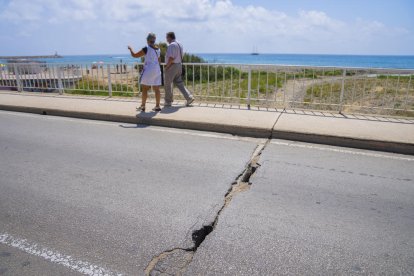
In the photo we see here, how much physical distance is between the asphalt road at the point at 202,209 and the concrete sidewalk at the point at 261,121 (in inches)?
14.7

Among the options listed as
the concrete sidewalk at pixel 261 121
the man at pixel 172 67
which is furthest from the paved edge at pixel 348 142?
the man at pixel 172 67

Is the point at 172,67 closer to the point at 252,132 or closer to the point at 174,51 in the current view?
the point at 174,51

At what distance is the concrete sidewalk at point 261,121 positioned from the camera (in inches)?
227

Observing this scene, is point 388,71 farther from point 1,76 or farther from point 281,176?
point 1,76

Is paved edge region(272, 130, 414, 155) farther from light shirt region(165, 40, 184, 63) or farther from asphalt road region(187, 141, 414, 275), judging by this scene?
light shirt region(165, 40, 184, 63)

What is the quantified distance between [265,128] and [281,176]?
6.97 ft

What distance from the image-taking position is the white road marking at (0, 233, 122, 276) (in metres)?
2.48

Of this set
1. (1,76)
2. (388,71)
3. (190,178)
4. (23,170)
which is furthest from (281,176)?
(1,76)

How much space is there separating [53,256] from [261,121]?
17.0ft

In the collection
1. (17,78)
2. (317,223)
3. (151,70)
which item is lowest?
(317,223)

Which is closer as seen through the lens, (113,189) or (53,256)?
(53,256)

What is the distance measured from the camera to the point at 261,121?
6914 mm

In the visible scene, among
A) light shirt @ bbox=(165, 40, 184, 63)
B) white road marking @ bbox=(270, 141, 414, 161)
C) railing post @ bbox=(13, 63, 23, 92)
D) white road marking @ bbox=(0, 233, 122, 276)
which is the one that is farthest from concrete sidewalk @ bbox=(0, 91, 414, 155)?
white road marking @ bbox=(0, 233, 122, 276)

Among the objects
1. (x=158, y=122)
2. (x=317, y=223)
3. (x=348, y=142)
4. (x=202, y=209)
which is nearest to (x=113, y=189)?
(x=202, y=209)
